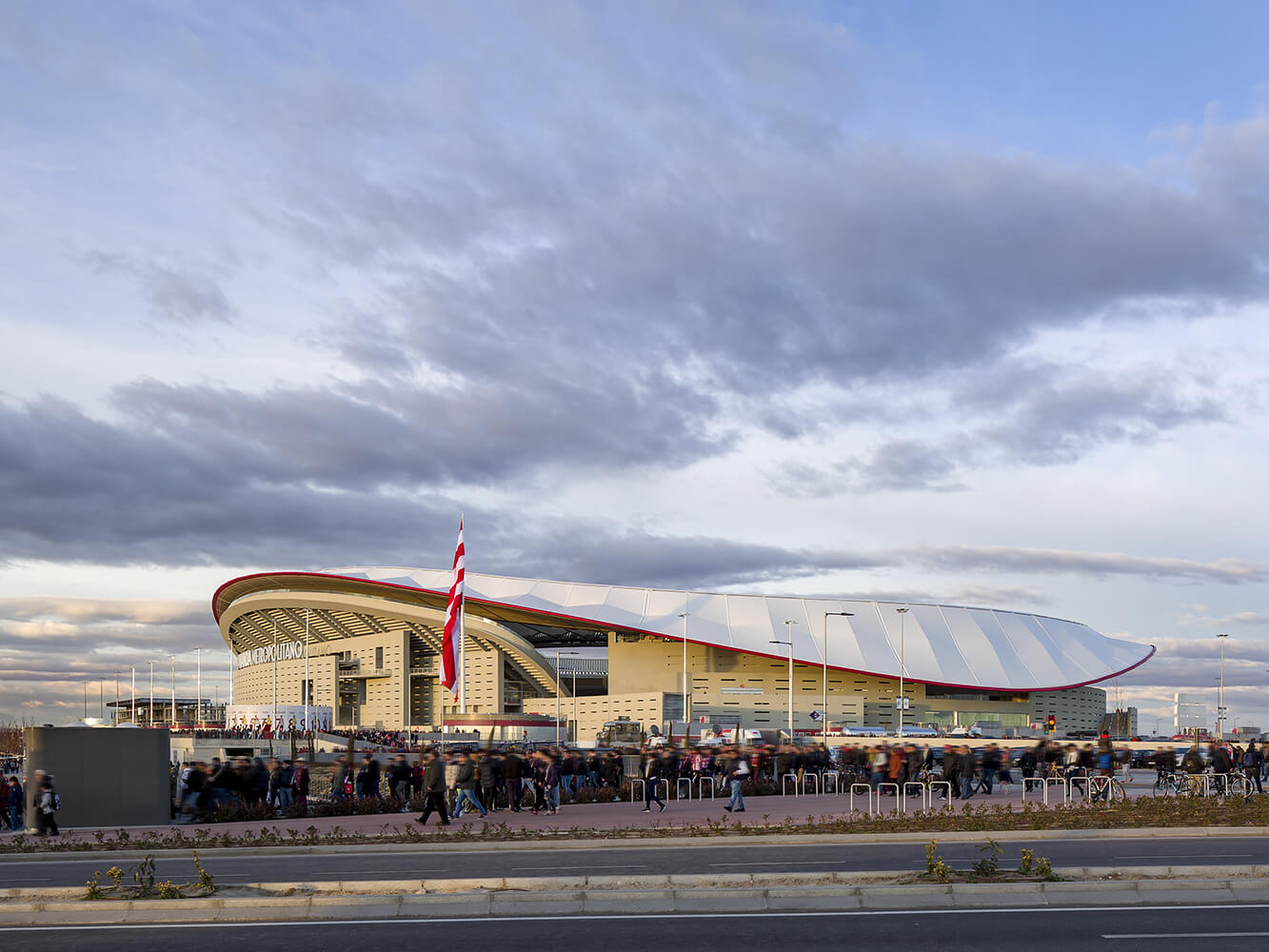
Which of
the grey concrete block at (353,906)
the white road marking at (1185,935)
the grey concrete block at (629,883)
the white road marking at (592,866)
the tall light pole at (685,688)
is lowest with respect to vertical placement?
the tall light pole at (685,688)

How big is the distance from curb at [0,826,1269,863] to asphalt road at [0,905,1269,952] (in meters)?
7.57

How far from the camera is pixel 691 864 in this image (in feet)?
53.4

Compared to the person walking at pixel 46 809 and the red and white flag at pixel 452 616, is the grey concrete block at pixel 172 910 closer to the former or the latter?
the person walking at pixel 46 809

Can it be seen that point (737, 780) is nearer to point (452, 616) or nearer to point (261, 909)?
point (261, 909)

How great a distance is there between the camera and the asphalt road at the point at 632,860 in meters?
15.5

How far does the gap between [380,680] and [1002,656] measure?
47218 millimetres

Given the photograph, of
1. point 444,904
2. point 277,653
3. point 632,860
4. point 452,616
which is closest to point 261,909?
point 444,904

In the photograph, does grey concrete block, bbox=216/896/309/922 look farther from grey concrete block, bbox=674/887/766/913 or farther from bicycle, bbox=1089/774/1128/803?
bicycle, bbox=1089/774/1128/803

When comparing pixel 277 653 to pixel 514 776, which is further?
pixel 277 653

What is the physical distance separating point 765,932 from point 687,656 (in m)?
78.1

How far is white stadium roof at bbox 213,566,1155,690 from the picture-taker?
86500 mm

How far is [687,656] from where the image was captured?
88312 mm

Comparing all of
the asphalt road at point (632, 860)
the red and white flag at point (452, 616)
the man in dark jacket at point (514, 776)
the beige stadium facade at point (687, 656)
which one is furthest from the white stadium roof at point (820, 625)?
the asphalt road at point (632, 860)

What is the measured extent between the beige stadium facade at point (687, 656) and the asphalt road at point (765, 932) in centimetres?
6973
